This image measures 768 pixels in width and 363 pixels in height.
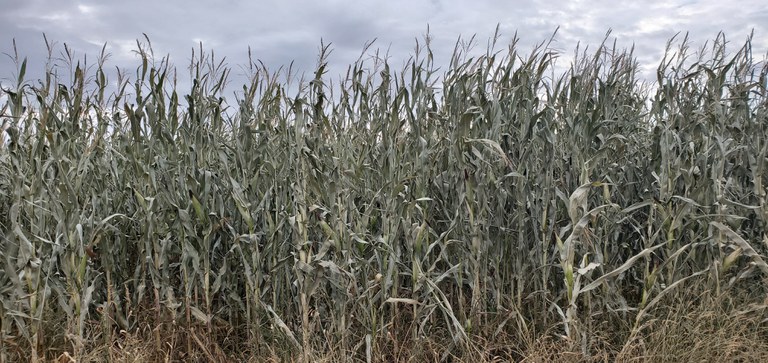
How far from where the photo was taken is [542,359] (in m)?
3.42

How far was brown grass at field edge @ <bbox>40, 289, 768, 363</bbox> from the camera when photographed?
3455 millimetres

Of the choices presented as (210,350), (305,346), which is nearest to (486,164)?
(305,346)

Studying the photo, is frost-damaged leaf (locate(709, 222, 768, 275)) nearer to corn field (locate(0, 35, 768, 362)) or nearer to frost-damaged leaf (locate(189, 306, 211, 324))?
corn field (locate(0, 35, 768, 362))

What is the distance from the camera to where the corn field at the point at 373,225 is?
3557 millimetres

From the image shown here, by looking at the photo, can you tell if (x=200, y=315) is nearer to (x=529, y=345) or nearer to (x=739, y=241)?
(x=529, y=345)

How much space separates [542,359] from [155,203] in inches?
103

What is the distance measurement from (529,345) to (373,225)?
1237 mm

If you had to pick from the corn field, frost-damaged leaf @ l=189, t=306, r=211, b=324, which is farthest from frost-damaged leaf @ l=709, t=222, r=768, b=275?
frost-damaged leaf @ l=189, t=306, r=211, b=324

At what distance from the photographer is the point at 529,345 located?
343 cm

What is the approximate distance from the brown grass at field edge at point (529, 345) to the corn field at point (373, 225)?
0.08 feet

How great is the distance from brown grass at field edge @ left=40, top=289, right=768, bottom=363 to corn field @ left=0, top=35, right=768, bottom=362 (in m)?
0.02

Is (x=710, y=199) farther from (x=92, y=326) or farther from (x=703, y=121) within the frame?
(x=92, y=326)

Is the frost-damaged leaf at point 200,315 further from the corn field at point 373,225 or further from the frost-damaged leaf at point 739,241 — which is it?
the frost-damaged leaf at point 739,241

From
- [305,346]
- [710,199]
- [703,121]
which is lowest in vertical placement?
[305,346]
